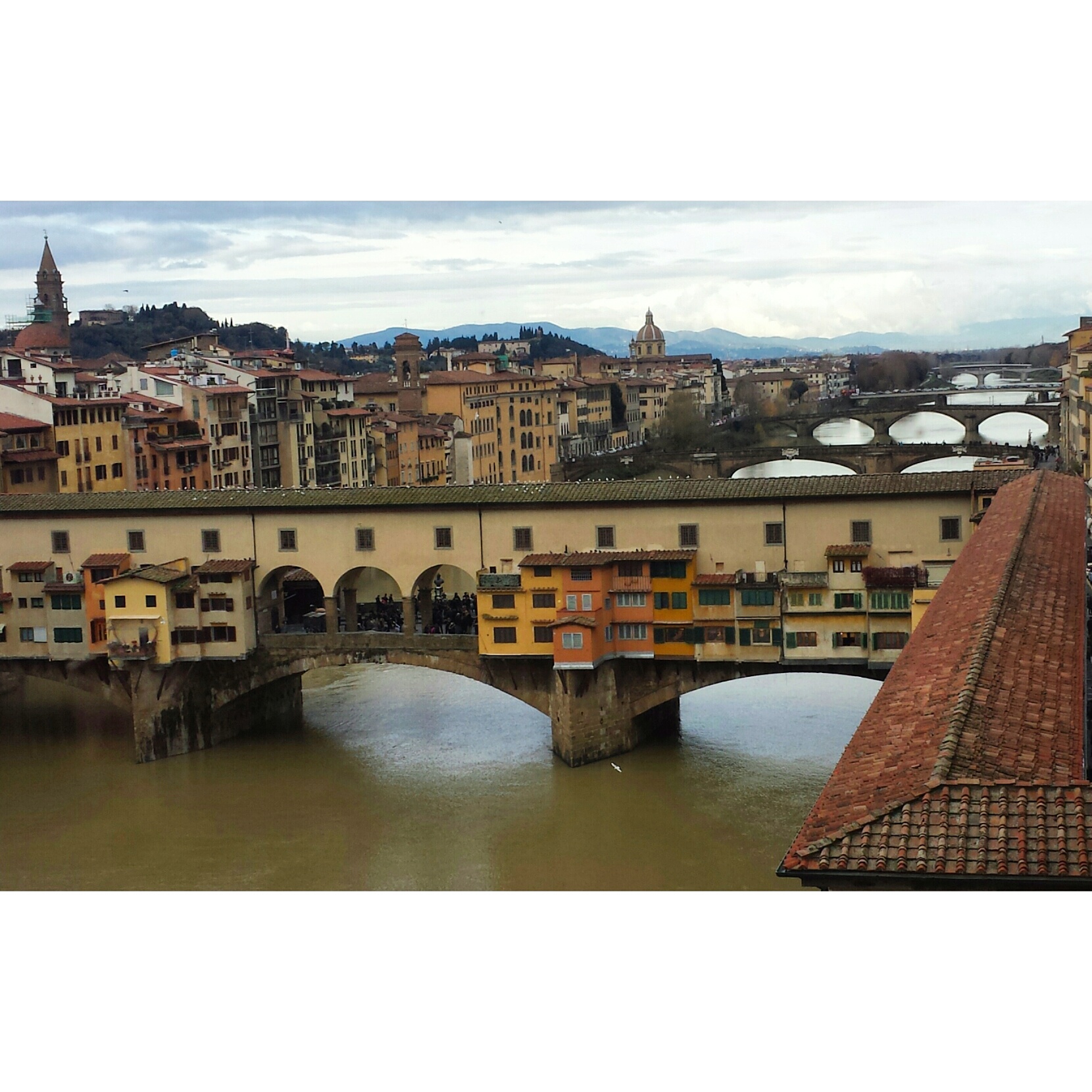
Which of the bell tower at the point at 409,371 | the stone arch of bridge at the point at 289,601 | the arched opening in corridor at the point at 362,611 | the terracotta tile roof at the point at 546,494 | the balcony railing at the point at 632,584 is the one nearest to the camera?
the terracotta tile roof at the point at 546,494

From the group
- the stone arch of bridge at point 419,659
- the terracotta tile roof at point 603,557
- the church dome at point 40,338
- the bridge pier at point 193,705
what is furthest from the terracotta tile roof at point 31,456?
the church dome at point 40,338

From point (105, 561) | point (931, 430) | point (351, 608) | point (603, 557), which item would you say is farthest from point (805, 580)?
point (931, 430)

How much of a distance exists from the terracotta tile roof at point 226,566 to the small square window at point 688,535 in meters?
4.81

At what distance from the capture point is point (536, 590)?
1669cm

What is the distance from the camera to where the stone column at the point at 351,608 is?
773 inches

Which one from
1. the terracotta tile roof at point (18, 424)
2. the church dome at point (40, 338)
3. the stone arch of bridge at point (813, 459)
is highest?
the church dome at point (40, 338)

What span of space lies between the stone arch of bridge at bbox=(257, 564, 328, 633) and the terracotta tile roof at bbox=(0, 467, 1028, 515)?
912 millimetres

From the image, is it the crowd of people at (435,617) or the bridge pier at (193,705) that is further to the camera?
the crowd of people at (435,617)

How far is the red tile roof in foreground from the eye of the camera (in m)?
4.09

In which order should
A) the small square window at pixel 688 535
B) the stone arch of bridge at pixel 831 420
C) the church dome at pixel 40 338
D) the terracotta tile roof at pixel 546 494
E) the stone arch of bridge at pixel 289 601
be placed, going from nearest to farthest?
1. the terracotta tile roof at pixel 546 494
2. the small square window at pixel 688 535
3. the stone arch of bridge at pixel 289 601
4. the church dome at pixel 40 338
5. the stone arch of bridge at pixel 831 420

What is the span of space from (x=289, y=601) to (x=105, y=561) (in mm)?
6007

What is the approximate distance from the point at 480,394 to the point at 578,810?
101 feet

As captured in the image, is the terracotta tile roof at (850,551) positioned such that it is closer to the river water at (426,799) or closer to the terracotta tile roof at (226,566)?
the river water at (426,799)

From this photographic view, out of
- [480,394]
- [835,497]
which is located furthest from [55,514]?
[480,394]
